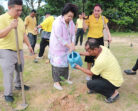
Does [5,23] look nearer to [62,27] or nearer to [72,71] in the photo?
[62,27]

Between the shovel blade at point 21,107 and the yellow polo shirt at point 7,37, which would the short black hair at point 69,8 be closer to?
the yellow polo shirt at point 7,37

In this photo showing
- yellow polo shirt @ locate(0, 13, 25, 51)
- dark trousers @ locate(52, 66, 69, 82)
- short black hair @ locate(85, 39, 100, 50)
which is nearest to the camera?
yellow polo shirt @ locate(0, 13, 25, 51)

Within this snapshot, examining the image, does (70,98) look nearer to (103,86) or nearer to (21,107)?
(103,86)

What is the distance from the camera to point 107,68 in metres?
2.47

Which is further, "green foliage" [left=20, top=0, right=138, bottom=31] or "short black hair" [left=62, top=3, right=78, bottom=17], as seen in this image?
"green foliage" [left=20, top=0, right=138, bottom=31]

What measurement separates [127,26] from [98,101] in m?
13.9

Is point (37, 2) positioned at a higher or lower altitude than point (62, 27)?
higher

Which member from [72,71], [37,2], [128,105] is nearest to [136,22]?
[37,2]

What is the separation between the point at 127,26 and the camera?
1509cm

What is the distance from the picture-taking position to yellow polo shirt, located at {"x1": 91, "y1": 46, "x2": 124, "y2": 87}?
240cm

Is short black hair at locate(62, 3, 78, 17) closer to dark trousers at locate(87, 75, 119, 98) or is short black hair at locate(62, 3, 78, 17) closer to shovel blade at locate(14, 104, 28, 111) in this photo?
dark trousers at locate(87, 75, 119, 98)

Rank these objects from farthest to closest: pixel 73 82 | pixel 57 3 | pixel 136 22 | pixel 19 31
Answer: pixel 136 22 < pixel 57 3 < pixel 73 82 < pixel 19 31

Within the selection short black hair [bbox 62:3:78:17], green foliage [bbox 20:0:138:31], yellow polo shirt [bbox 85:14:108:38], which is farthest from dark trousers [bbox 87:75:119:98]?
green foliage [bbox 20:0:138:31]

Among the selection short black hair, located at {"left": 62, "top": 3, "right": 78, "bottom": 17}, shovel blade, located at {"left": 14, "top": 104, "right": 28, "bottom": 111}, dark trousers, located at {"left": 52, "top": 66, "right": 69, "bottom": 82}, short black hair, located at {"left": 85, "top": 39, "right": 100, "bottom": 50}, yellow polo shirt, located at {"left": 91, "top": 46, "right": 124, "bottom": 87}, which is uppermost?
short black hair, located at {"left": 62, "top": 3, "right": 78, "bottom": 17}
